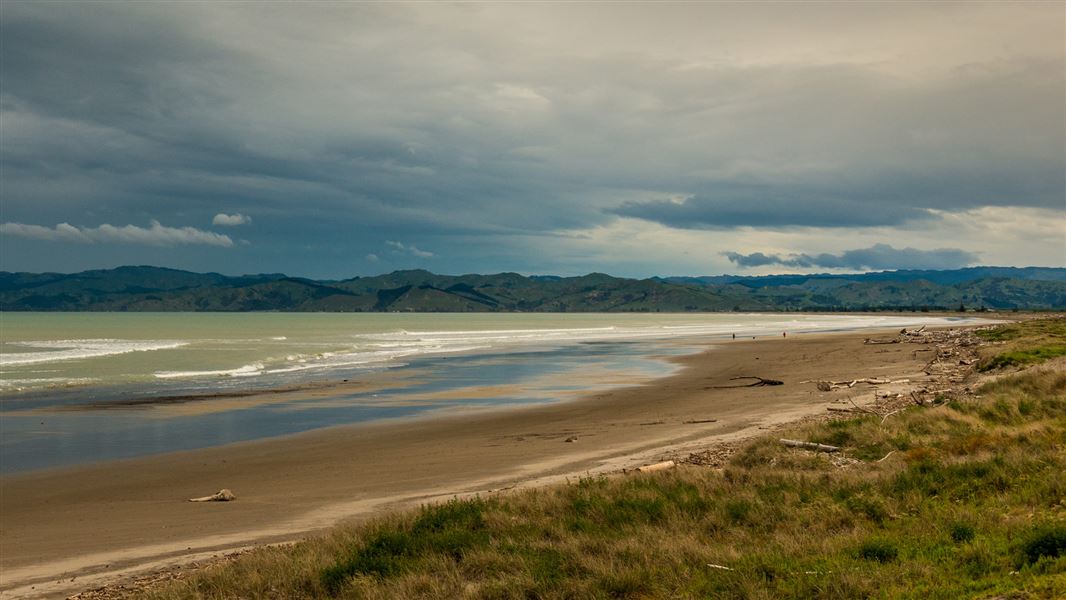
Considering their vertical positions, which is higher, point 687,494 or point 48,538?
point 687,494

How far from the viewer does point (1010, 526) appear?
30.2 feet

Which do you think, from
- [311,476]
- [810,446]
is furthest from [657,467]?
[311,476]

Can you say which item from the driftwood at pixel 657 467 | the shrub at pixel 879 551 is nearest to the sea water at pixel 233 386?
the driftwood at pixel 657 467

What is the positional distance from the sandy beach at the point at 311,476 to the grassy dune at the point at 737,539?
2417mm

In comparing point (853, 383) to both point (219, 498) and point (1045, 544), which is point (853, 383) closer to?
point (1045, 544)

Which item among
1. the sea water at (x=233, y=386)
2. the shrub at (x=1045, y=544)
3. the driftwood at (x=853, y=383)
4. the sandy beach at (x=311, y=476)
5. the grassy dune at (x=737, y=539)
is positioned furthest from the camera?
the driftwood at (x=853, y=383)

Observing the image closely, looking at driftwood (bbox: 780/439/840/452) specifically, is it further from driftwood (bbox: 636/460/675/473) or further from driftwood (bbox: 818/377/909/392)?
driftwood (bbox: 818/377/909/392)

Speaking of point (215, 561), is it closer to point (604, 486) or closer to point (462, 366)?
point (604, 486)

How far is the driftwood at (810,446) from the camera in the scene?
15.4 metres

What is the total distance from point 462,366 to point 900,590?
141ft

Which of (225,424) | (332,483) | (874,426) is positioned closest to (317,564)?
(332,483)

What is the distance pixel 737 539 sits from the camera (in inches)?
402

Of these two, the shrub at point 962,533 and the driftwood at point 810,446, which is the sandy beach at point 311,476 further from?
the shrub at point 962,533

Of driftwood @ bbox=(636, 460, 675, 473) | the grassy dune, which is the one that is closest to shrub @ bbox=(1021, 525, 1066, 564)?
the grassy dune
